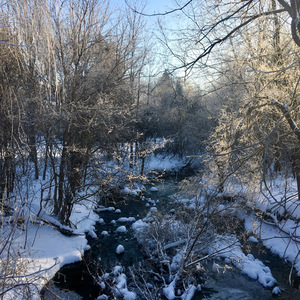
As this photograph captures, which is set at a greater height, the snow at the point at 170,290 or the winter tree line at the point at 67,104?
the winter tree line at the point at 67,104

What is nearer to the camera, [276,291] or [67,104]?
[276,291]

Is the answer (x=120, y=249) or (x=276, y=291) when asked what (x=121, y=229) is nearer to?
(x=120, y=249)

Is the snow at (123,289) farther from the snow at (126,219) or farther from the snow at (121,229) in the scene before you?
the snow at (126,219)

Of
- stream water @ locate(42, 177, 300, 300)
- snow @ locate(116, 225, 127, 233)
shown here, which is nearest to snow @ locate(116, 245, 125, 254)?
stream water @ locate(42, 177, 300, 300)

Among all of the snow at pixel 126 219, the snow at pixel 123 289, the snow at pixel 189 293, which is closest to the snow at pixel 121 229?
the snow at pixel 126 219

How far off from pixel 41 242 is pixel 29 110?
4.04 m

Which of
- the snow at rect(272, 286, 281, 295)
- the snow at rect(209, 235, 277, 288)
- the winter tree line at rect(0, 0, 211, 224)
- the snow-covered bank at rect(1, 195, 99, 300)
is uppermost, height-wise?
the winter tree line at rect(0, 0, 211, 224)

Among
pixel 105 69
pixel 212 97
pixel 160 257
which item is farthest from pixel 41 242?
pixel 212 97

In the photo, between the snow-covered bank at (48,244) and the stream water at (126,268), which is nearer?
the stream water at (126,268)

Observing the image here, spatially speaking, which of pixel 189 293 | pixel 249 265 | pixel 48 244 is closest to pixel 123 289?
pixel 189 293

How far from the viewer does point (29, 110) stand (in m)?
8.13

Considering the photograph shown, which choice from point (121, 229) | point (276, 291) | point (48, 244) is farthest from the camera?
point (121, 229)

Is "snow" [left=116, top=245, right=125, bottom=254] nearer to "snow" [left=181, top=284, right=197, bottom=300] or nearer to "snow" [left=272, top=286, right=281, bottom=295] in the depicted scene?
"snow" [left=181, top=284, right=197, bottom=300]

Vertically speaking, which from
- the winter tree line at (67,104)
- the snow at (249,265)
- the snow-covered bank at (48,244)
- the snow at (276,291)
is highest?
the winter tree line at (67,104)
